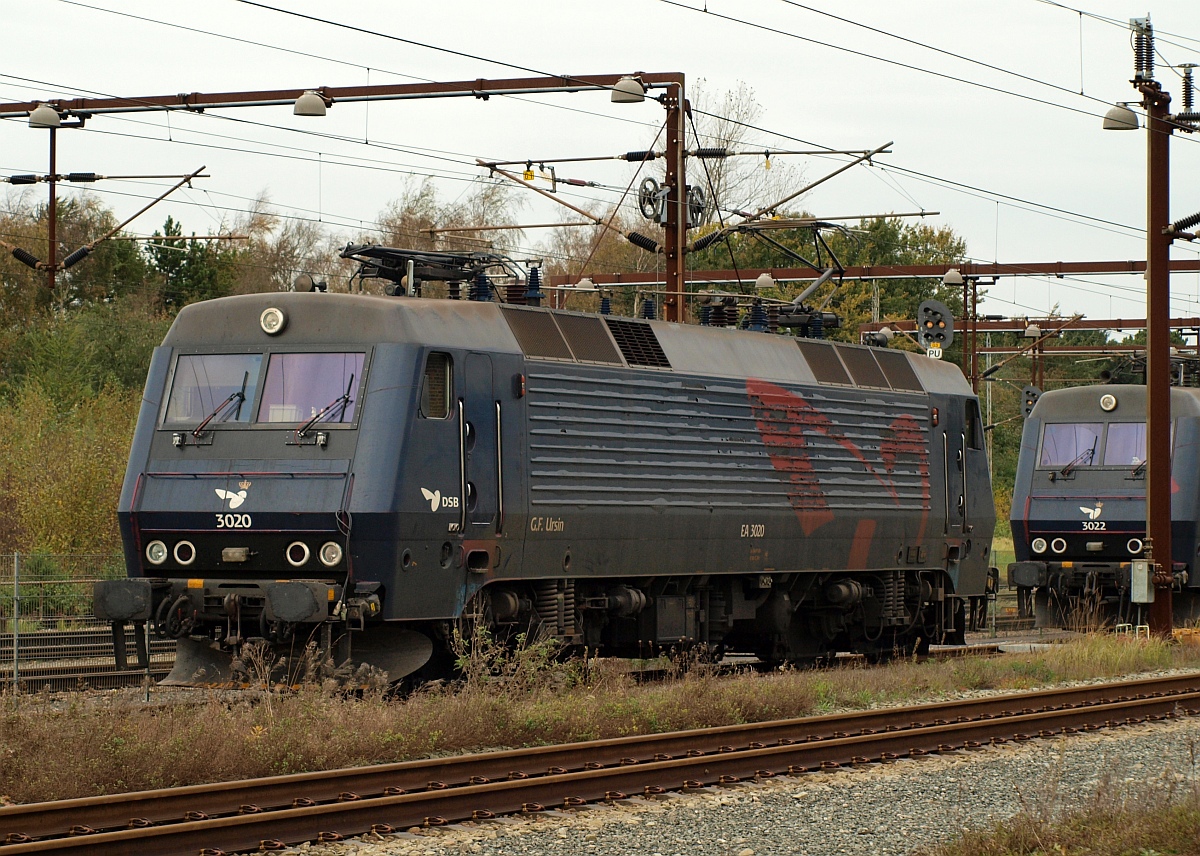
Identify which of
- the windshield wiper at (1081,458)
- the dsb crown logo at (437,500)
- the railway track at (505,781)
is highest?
the windshield wiper at (1081,458)

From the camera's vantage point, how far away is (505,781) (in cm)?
1006

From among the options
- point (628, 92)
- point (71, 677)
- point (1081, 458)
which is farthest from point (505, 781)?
point (1081, 458)

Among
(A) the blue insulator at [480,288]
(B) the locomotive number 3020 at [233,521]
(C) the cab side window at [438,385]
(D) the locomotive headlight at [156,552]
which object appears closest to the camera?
(B) the locomotive number 3020 at [233,521]

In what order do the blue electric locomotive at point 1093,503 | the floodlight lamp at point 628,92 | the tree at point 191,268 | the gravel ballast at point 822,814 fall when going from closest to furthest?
1. the gravel ballast at point 822,814
2. the floodlight lamp at point 628,92
3. the blue electric locomotive at point 1093,503
4. the tree at point 191,268

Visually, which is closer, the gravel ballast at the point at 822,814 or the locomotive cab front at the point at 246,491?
the gravel ballast at the point at 822,814

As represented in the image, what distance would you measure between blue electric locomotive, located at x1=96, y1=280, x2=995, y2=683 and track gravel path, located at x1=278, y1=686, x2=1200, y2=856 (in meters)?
3.81

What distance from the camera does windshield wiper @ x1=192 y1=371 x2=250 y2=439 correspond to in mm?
13562

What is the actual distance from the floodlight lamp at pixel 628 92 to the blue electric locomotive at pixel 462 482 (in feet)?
15.2

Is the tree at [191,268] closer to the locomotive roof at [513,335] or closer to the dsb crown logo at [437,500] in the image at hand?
the locomotive roof at [513,335]

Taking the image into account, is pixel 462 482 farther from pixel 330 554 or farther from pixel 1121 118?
pixel 1121 118

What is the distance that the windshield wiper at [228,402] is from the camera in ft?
44.5

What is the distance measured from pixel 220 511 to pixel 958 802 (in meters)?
6.38

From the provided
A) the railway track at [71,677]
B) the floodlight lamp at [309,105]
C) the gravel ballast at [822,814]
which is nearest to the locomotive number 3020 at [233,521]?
the railway track at [71,677]

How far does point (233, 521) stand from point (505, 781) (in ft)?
13.7
